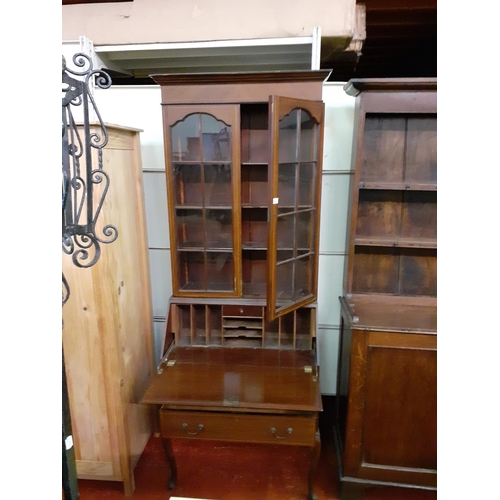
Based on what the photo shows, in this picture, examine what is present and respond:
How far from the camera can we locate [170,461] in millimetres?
1740

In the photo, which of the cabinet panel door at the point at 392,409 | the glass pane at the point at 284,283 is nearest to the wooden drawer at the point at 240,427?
the cabinet panel door at the point at 392,409

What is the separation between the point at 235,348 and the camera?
193 centimetres

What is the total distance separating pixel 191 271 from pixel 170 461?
91 centimetres

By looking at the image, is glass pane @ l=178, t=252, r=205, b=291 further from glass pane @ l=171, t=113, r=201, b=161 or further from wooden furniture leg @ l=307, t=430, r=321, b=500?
wooden furniture leg @ l=307, t=430, r=321, b=500

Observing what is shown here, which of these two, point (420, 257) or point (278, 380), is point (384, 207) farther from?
point (278, 380)

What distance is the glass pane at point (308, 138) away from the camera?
5.39 feet

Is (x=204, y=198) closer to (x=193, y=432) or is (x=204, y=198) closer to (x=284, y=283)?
(x=284, y=283)

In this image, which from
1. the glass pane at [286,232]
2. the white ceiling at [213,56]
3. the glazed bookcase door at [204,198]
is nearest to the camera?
the glass pane at [286,232]

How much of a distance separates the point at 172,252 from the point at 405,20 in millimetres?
1816

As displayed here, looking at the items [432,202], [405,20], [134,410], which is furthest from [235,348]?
[405,20]

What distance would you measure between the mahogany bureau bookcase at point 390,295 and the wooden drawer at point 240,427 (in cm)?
25

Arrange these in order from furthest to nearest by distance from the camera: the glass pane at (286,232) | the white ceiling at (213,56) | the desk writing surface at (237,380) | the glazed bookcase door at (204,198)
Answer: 1. the white ceiling at (213,56)
2. the glazed bookcase door at (204,198)
3. the glass pane at (286,232)
4. the desk writing surface at (237,380)

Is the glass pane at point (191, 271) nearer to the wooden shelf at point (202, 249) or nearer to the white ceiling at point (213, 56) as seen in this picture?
the wooden shelf at point (202, 249)
